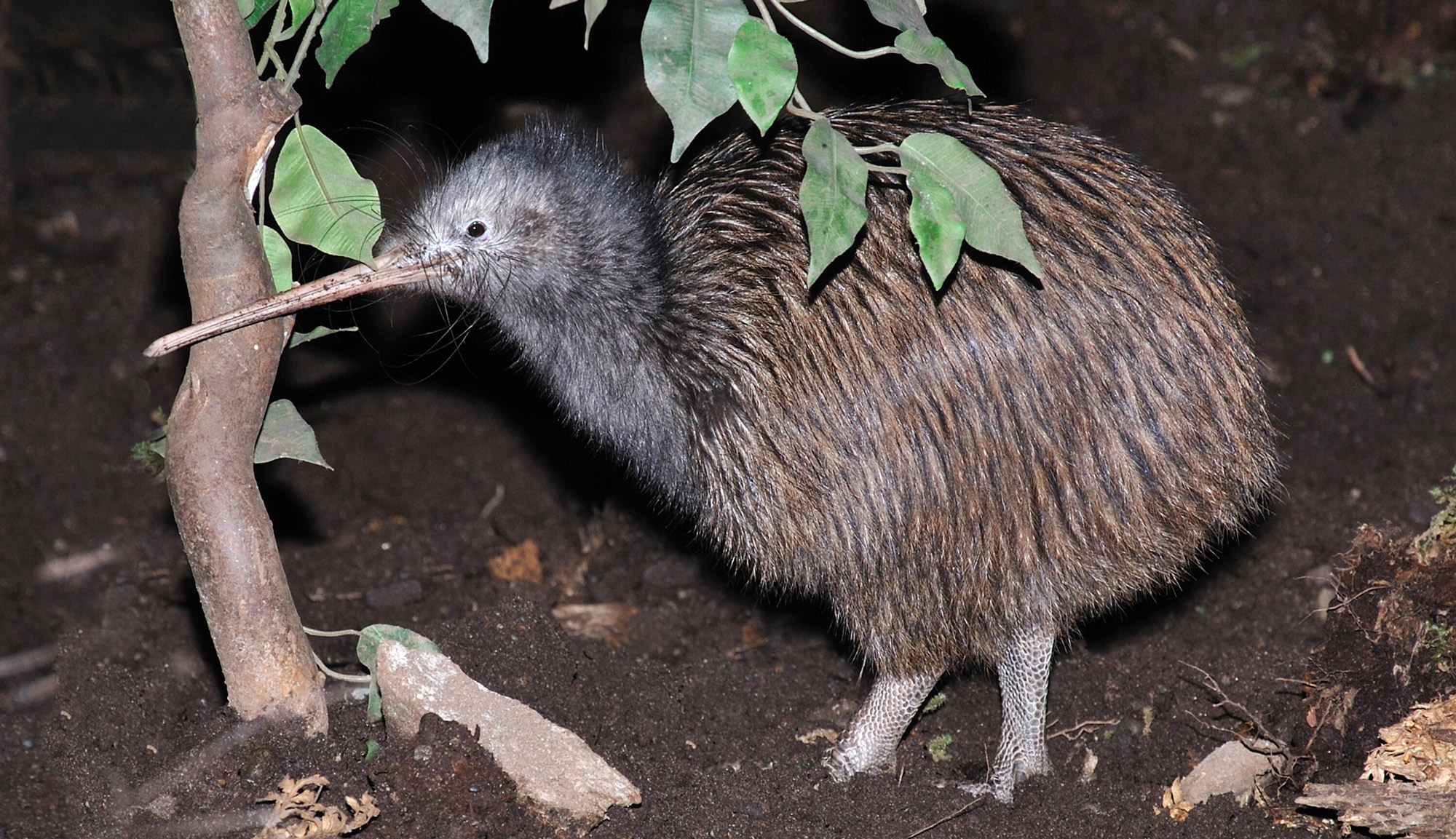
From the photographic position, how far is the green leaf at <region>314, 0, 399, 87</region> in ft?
8.69

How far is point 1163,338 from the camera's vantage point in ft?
10.2

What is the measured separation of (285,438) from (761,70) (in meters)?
1.49

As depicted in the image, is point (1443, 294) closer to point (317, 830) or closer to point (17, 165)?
point (317, 830)

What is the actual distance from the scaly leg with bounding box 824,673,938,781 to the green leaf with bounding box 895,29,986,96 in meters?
1.72

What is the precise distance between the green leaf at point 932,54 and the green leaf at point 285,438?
1.59 metres

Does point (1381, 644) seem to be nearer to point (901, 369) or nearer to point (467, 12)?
point (901, 369)

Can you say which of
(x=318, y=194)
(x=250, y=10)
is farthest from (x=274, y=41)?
(x=318, y=194)

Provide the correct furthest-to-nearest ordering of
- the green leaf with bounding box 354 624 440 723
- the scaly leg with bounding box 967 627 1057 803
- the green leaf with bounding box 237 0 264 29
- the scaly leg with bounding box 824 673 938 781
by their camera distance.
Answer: the scaly leg with bounding box 824 673 938 781, the scaly leg with bounding box 967 627 1057 803, the green leaf with bounding box 354 624 440 723, the green leaf with bounding box 237 0 264 29

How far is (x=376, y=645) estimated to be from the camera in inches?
125

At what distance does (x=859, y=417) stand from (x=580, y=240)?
84 cm

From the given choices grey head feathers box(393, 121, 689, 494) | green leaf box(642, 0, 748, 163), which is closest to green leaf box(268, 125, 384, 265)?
grey head feathers box(393, 121, 689, 494)

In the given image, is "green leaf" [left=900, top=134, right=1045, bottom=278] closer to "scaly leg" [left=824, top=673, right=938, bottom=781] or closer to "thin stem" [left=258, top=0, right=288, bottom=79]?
"thin stem" [left=258, top=0, right=288, bottom=79]

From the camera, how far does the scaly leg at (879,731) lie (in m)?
3.58

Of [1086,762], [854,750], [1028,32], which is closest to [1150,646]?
[1086,762]
